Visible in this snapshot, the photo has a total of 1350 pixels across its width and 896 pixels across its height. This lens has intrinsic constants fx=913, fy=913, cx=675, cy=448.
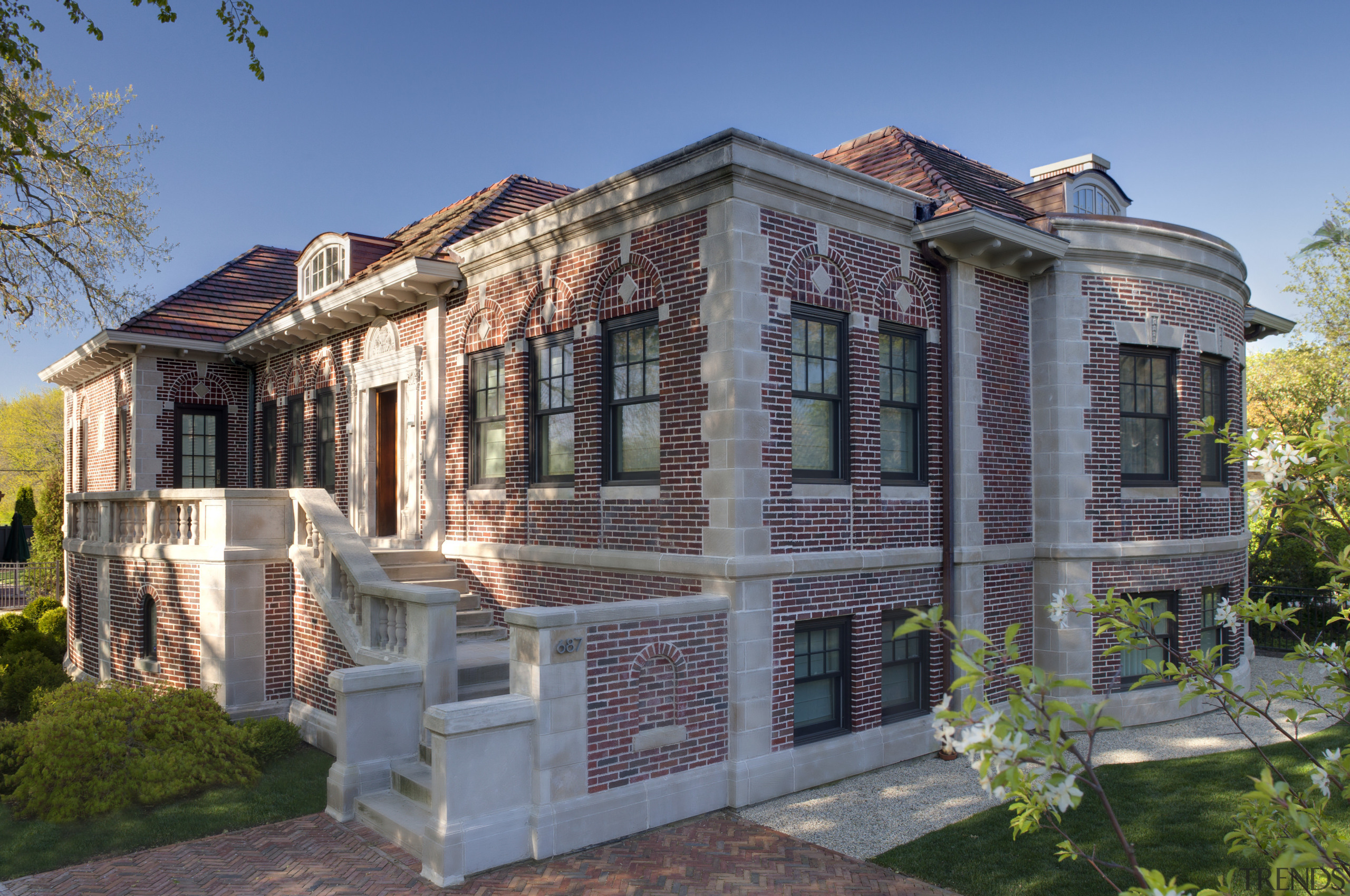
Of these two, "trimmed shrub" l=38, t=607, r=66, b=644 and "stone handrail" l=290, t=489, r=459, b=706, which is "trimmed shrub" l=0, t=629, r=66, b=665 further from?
"stone handrail" l=290, t=489, r=459, b=706

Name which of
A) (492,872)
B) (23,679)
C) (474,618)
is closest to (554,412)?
(474,618)

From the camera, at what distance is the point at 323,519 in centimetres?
1152

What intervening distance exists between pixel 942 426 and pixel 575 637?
224 inches

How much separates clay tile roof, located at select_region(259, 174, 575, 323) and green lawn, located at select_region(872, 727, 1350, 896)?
397 inches

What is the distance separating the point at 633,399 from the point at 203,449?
12905 mm

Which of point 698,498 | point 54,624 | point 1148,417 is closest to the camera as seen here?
point 698,498

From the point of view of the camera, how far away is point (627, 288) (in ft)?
33.8

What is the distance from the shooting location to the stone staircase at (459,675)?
789 cm

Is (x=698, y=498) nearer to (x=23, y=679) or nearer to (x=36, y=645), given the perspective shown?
(x=23, y=679)

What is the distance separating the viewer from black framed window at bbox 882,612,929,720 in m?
10.5

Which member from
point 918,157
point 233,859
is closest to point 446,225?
point 918,157

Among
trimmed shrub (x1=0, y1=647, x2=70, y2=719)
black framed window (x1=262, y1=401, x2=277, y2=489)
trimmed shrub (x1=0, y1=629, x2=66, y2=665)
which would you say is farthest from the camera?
black framed window (x1=262, y1=401, x2=277, y2=489)

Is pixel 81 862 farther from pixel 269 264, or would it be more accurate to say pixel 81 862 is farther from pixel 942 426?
pixel 269 264

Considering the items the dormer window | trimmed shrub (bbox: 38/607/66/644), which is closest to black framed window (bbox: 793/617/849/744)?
the dormer window
